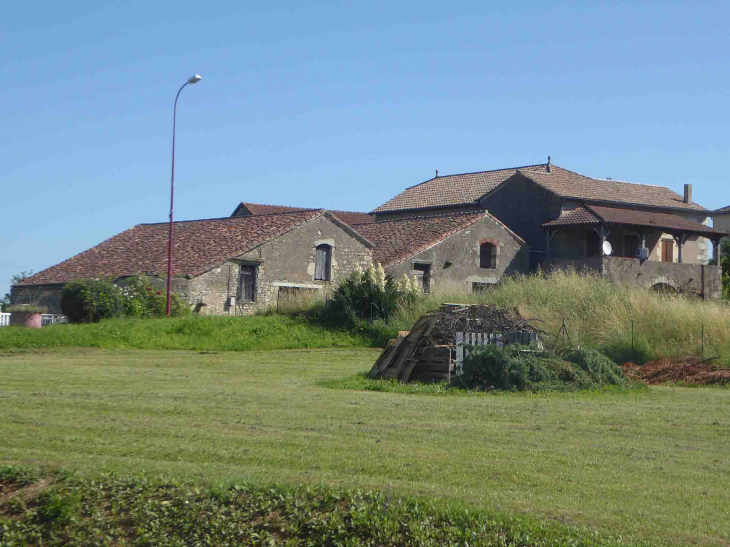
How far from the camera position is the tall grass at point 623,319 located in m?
23.6

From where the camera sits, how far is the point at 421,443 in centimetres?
1041

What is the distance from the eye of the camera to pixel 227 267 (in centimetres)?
3697

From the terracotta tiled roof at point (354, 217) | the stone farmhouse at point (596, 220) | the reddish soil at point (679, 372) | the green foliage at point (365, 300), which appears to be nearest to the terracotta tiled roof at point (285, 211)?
the terracotta tiled roof at point (354, 217)

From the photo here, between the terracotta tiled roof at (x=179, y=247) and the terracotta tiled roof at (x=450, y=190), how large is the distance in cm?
1470

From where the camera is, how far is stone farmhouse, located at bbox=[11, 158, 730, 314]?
125ft

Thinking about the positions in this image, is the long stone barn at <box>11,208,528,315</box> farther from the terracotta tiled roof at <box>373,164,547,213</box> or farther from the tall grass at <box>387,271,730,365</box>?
the tall grass at <box>387,271,730,365</box>

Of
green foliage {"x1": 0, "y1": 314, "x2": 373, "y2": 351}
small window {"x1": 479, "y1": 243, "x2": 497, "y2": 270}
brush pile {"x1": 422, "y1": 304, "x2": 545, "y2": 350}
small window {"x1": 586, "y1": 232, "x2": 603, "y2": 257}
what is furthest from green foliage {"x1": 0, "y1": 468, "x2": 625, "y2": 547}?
small window {"x1": 586, "y1": 232, "x2": 603, "y2": 257}

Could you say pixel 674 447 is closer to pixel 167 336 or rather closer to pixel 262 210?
pixel 167 336

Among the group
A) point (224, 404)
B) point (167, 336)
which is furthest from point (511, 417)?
point (167, 336)

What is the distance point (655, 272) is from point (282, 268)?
59.6 ft

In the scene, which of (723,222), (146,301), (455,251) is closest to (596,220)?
(455,251)

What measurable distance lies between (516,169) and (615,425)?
1733 inches

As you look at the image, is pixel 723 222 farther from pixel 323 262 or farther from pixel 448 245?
pixel 323 262

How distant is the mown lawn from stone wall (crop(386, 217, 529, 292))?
25230 millimetres
